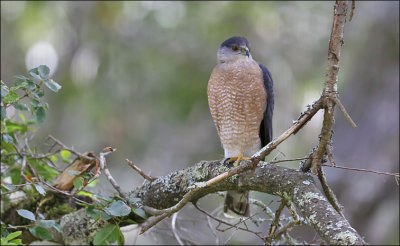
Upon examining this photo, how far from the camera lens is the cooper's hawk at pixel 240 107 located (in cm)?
445

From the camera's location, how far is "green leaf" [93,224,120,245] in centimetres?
321

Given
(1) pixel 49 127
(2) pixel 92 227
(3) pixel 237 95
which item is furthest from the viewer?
(1) pixel 49 127

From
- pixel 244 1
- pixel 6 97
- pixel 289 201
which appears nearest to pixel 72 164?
pixel 6 97

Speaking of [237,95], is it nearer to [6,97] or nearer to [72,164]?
[72,164]

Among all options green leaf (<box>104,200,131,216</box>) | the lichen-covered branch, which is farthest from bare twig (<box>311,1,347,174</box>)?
green leaf (<box>104,200,131,216</box>)

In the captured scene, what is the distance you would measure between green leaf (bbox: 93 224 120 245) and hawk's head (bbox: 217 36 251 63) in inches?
84.6

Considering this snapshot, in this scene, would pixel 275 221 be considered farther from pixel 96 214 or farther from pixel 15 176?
pixel 15 176

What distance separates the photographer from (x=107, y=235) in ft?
10.6

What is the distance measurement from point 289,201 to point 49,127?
21.6ft

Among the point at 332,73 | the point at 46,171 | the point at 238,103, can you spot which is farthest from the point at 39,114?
the point at 332,73

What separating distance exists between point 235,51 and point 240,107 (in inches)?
26.0

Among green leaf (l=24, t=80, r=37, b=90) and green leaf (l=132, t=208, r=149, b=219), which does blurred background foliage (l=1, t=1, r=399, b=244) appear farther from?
green leaf (l=24, t=80, r=37, b=90)

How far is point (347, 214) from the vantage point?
6621mm

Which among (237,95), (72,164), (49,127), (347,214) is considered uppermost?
(237,95)
